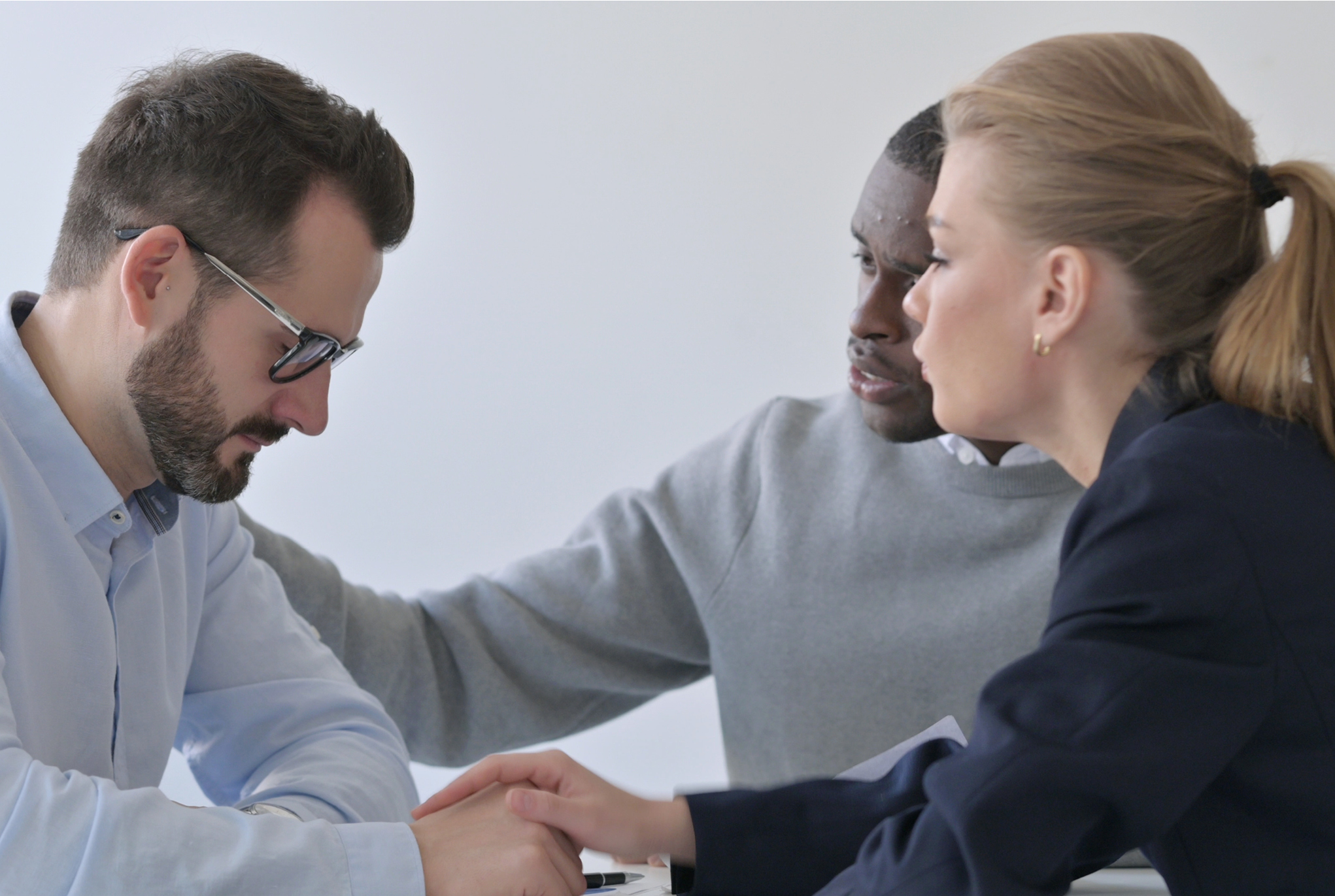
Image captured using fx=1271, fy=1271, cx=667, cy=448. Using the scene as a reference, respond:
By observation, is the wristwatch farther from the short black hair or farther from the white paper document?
the short black hair

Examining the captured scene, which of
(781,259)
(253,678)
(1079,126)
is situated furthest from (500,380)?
(1079,126)

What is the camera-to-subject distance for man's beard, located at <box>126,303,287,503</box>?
3.55 ft

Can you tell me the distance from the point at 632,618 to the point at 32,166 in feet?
4.31

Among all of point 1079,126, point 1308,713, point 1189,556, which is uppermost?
point 1079,126

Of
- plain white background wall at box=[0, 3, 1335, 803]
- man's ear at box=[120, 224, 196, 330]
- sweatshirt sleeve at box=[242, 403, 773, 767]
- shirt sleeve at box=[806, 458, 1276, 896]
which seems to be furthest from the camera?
plain white background wall at box=[0, 3, 1335, 803]

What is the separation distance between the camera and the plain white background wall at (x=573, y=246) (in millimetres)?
2207

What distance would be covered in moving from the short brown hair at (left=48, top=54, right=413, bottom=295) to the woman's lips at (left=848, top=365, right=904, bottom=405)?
0.64 m

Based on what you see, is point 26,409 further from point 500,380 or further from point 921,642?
point 500,380

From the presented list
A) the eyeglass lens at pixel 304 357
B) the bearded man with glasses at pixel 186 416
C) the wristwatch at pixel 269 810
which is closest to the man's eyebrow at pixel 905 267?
the bearded man with glasses at pixel 186 416

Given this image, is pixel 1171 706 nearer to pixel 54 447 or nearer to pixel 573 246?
pixel 54 447

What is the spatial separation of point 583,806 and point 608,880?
0.10 m

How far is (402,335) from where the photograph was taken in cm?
225

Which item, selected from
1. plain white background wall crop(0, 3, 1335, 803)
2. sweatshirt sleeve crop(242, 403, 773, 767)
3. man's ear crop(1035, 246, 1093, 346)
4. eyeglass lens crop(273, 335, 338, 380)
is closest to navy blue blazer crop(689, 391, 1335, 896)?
man's ear crop(1035, 246, 1093, 346)

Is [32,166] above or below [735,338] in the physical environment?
above
